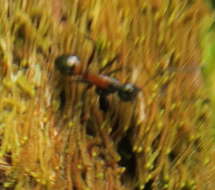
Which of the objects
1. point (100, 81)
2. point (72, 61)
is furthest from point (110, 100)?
point (72, 61)

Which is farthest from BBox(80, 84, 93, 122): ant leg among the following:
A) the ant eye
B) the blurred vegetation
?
the ant eye

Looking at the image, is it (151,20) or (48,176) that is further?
(151,20)

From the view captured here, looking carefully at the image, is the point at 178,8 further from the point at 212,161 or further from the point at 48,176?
the point at 48,176

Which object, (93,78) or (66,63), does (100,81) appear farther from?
(66,63)

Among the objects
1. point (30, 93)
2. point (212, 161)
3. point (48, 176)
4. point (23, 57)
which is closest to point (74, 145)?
point (48, 176)

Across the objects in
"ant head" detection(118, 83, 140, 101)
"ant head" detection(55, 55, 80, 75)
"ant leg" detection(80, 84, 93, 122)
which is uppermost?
"ant head" detection(55, 55, 80, 75)

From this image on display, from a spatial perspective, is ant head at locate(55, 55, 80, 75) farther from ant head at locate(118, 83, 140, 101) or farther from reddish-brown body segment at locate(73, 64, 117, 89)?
ant head at locate(118, 83, 140, 101)
